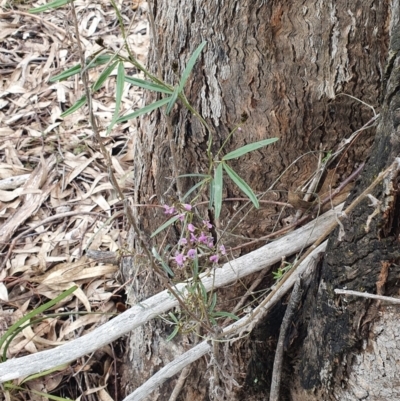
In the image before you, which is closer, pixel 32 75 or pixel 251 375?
pixel 251 375

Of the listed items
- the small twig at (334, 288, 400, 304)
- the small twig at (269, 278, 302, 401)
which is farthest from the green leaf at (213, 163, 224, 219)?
the small twig at (269, 278, 302, 401)

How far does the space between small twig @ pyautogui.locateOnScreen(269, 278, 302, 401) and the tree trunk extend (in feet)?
0.07

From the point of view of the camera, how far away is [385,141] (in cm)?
74

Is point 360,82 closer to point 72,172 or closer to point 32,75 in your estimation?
point 72,172

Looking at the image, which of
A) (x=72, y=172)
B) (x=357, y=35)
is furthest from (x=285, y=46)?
(x=72, y=172)

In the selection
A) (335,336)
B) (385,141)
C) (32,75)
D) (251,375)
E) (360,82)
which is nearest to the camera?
(385,141)

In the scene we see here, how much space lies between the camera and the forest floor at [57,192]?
1.48 m

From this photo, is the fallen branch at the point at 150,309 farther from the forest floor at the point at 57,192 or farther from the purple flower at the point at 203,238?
the forest floor at the point at 57,192

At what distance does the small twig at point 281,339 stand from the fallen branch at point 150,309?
8cm

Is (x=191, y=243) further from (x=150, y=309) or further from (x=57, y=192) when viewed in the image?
(x=57, y=192)

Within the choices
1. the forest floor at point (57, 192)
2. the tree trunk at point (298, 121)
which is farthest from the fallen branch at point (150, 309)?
the forest floor at point (57, 192)

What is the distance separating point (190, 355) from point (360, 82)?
0.65 meters

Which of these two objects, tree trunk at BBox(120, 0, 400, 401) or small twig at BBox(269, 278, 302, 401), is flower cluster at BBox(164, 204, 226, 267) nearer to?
tree trunk at BBox(120, 0, 400, 401)

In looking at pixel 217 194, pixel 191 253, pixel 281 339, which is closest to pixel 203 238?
pixel 191 253
